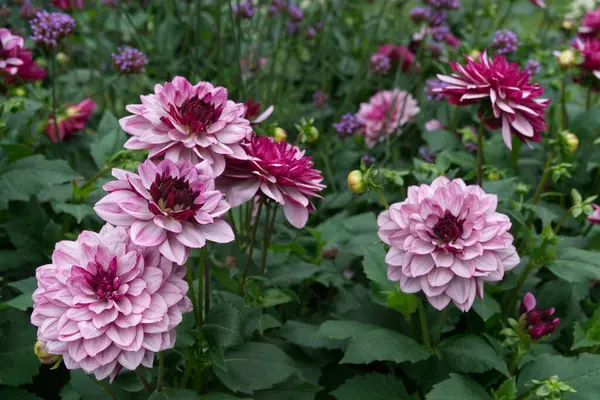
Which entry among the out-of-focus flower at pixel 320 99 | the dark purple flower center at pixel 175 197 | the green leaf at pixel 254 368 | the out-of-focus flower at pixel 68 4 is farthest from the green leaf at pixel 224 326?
the out-of-focus flower at pixel 68 4

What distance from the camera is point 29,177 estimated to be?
68.1 inches

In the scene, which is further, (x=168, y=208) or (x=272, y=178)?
(x=272, y=178)

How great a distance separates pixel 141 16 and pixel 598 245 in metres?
2.54

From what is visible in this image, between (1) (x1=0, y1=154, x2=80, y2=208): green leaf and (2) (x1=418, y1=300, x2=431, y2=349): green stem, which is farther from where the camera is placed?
(1) (x1=0, y1=154, x2=80, y2=208): green leaf

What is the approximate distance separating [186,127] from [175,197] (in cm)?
16

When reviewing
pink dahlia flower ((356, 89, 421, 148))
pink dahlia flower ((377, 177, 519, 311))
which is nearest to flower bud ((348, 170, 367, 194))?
pink dahlia flower ((377, 177, 519, 311))

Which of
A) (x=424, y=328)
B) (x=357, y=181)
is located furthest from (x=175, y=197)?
(x=424, y=328)

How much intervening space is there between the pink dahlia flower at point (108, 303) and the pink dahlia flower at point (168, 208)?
0.06 m

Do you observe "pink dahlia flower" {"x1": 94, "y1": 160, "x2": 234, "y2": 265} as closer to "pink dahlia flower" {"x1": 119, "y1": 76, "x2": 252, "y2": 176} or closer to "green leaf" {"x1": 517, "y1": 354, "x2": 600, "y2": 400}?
"pink dahlia flower" {"x1": 119, "y1": 76, "x2": 252, "y2": 176}

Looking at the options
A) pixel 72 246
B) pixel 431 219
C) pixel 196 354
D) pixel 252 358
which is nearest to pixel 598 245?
pixel 431 219

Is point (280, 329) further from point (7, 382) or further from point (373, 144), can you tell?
point (373, 144)

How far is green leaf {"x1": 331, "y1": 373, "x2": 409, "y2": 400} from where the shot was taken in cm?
147

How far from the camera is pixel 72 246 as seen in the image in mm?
1062

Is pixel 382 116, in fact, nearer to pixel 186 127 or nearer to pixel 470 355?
pixel 470 355
